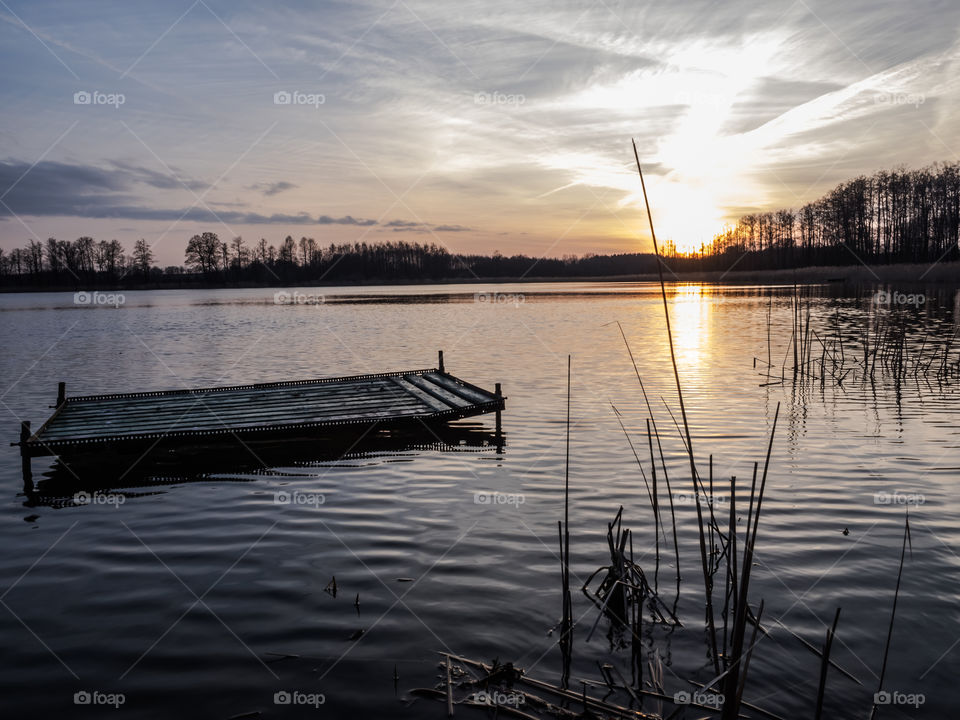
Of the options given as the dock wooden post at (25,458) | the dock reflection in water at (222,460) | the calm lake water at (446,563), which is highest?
the dock wooden post at (25,458)

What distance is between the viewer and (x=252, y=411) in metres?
15.8

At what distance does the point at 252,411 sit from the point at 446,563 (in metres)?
9.10

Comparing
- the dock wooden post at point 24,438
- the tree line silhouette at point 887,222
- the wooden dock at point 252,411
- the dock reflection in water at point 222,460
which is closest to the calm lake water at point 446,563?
the dock reflection in water at point 222,460

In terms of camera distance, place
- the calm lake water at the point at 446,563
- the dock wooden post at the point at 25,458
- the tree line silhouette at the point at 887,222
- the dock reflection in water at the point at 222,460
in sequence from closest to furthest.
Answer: the calm lake water at the point at 446,563 → the dock reflection in water at the point at 222,460 → the dock wooden post at the point at 25,458 → the tree line silhouette at the point at 887,222

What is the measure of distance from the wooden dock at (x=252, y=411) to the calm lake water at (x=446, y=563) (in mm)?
672

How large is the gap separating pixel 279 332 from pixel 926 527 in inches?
1646

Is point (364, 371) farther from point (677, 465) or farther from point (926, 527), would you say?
point (926, 527)

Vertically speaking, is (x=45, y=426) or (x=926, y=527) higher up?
(x=45, y=426)

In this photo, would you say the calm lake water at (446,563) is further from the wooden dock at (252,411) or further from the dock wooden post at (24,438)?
the wooden dock at (252,411)

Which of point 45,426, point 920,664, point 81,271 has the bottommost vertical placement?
point 920,664

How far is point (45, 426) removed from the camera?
14.2 meters

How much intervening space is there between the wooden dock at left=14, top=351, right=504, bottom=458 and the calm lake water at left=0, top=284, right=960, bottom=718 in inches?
26.5

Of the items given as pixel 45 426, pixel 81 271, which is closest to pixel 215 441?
pixel 45 426

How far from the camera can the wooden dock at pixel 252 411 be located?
1363 cm
